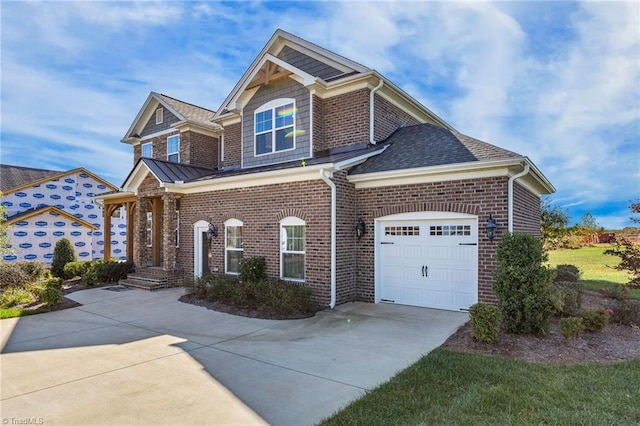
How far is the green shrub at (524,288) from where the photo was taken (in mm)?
6434

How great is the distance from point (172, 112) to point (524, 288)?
16.6 meters

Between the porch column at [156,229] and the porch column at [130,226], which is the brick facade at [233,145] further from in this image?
the porch column at [130,226]

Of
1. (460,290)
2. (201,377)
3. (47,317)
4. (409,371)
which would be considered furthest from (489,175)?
(47,317)

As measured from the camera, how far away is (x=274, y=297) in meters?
8.88

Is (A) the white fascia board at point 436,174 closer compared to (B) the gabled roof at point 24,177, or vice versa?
(A) the white fascia board at point 436,174

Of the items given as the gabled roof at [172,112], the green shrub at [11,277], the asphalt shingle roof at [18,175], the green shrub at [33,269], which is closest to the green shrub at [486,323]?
the green shrub at [11,277]

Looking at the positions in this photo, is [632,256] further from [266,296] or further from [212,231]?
[212,231]

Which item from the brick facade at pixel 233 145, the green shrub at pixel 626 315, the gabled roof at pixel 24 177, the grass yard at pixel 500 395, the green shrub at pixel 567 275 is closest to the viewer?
the grass yard at pixel 500 395

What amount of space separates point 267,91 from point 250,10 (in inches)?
137

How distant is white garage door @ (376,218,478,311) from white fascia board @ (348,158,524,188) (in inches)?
43.5

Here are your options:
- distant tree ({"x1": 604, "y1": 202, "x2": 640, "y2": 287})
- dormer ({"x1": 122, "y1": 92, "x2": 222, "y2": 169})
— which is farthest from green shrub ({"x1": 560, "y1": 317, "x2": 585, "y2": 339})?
dormer ({"x1": 122, "y1": 92, "x2": 222, "y2": 169})

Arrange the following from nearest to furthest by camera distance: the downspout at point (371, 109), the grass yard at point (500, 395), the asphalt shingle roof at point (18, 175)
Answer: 1. the grass yard at point (500, 395)
2. the downspout at point (371, 109)
3. the asphalt shingle roof at point (18, 175)

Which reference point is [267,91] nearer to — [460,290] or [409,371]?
[460,290]

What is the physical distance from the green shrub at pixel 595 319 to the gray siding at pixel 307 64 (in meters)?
9.88
